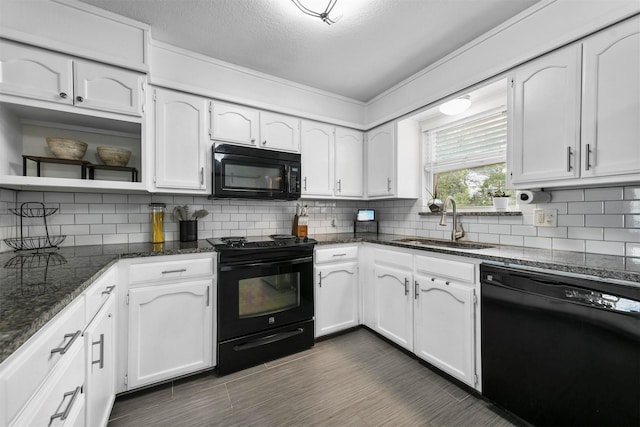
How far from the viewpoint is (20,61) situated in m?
1.52

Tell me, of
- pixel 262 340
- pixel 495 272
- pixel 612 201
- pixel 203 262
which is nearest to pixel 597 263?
pixel 495 272

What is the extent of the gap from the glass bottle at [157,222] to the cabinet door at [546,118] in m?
2.62

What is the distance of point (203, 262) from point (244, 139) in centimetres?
111

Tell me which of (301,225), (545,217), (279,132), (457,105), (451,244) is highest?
(457,105)

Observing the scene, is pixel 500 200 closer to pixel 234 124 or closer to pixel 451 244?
pixel 451 244

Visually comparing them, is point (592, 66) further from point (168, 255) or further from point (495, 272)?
point (168, 255)

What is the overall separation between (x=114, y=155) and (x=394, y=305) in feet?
8.06

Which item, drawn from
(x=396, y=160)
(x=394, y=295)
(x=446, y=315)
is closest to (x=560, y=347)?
(x=446, y=315)

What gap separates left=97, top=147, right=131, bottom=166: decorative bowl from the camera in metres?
1.94

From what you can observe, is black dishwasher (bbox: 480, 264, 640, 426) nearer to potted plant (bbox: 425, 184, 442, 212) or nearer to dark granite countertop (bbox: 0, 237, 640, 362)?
dark granite countertop (bbox: 0, 237, 640, 362)

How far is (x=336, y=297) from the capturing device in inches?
96.6

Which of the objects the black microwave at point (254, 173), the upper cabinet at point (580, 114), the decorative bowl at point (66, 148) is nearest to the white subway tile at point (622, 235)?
the upper cabinet at point (580, 114)

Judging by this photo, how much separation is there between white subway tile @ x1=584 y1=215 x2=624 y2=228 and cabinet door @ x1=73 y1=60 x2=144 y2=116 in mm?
2972

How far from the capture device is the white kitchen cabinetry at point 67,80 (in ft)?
4.93
